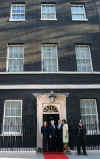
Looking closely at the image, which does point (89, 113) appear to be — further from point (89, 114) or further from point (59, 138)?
point (59, 138)

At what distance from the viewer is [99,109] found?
11.2 m

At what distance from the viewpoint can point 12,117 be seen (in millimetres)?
10859

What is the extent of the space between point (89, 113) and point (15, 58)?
673cm

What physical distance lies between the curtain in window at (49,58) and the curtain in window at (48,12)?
9.34 ft

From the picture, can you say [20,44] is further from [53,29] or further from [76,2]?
[76,2]

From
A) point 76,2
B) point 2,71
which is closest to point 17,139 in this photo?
point 2,71

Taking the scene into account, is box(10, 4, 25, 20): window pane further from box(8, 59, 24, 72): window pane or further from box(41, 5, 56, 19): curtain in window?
box(8, 59, 24, 72): window pane

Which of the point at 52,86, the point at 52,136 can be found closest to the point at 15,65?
the point at 52,86

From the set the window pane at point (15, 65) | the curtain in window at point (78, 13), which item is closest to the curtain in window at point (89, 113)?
the window pane at point (15, 65)

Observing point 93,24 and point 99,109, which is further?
point 93,24

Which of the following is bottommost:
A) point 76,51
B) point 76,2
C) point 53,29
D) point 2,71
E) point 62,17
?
point 2,71

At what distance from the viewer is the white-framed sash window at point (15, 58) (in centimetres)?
1199

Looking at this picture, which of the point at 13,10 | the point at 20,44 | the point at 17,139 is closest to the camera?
the point at 17,139

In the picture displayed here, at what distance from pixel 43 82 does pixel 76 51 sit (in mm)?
3696
